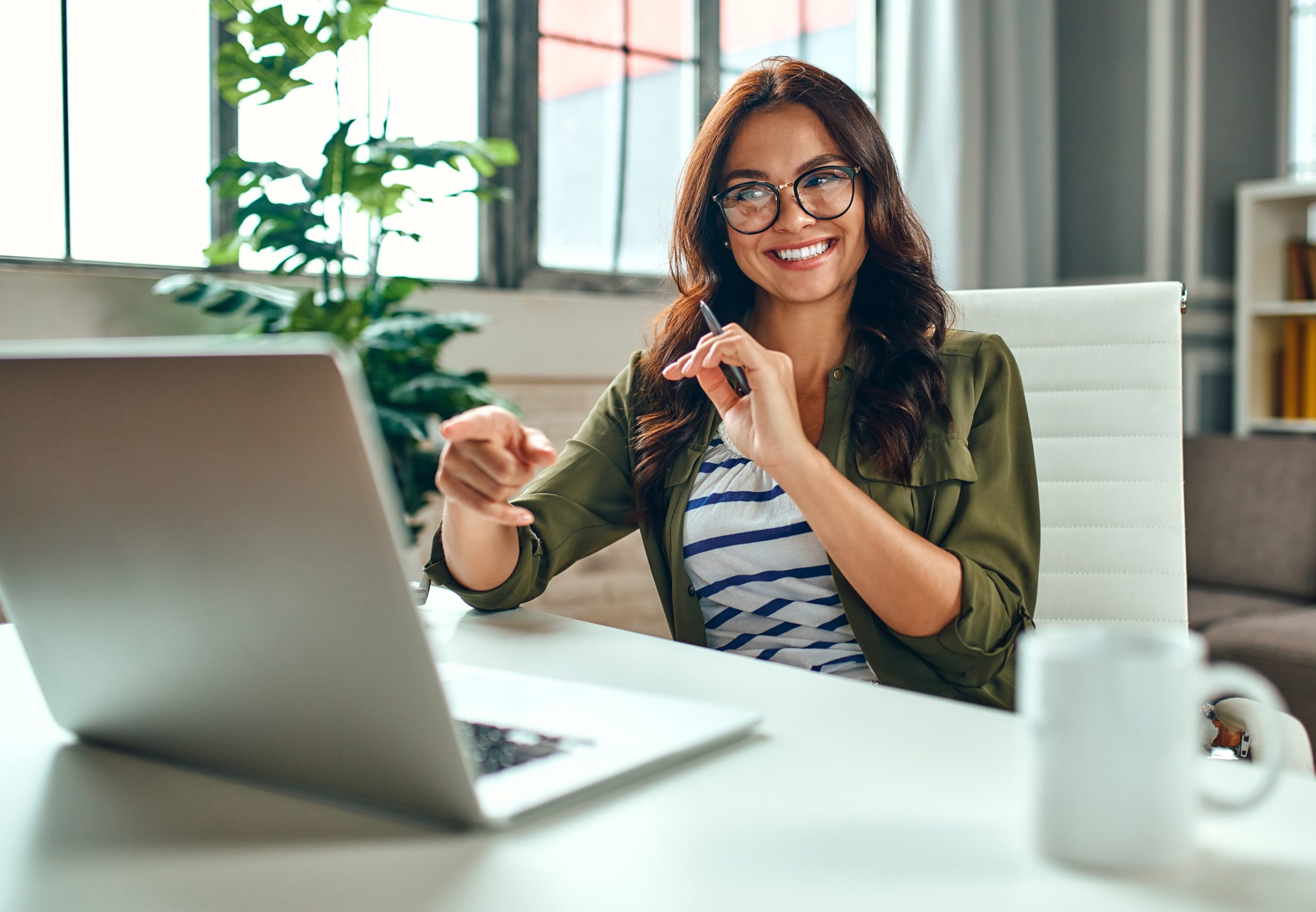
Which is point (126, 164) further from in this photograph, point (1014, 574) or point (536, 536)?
point (1014, 574)

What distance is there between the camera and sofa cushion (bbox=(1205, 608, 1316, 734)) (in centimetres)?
222

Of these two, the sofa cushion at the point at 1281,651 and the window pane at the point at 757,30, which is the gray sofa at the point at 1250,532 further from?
the window pane at the point at 757,30

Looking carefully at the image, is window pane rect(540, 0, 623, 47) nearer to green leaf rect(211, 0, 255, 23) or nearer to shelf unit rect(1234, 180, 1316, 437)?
green leaf rect(211, 0, 255, 23)

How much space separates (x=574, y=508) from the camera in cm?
125

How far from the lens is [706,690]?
74 centimetres

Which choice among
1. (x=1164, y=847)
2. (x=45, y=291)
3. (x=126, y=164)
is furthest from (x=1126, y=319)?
(x=126, y=164)

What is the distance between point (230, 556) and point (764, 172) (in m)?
0.92

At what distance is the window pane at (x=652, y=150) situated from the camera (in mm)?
2971

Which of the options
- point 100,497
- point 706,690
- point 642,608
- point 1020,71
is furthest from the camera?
point 1020,71

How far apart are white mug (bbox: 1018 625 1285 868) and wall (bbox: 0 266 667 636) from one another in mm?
1751

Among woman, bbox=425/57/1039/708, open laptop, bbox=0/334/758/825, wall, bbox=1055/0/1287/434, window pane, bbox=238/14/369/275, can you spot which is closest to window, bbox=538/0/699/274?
window pane, bbox=238/14/369/275

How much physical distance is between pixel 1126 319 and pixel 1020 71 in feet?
8.33

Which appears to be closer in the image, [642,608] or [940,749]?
[940,749]

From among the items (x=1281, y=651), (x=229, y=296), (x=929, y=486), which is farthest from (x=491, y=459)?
(x=1281, y=651)
